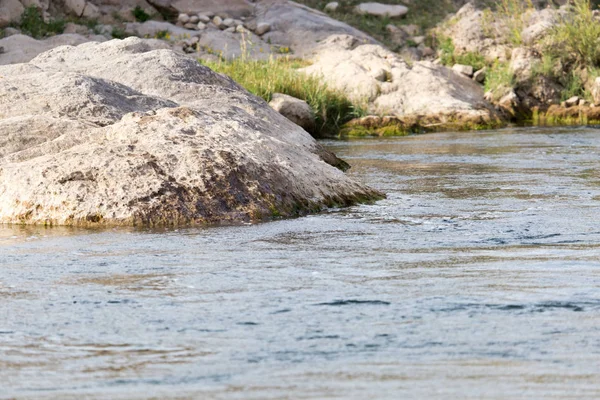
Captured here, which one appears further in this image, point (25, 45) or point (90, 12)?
point (90, 12)

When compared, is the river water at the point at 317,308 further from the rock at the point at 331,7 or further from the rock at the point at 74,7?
the rock at the point at 331,7

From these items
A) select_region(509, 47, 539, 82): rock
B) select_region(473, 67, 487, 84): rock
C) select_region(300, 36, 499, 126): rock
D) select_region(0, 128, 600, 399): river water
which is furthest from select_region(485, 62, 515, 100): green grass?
select_region(0, 128, 600, 399): river water

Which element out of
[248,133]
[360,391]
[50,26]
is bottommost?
[360,391]

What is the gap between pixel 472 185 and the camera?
9.02 metres

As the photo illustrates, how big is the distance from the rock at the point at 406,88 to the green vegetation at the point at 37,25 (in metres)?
7.41

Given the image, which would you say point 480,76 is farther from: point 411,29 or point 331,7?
point 331,7

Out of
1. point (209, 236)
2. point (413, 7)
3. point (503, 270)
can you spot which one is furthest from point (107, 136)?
point (413, 7)

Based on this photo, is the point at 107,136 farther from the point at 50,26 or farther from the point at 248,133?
the point at 50,26

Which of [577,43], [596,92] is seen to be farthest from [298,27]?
[596,92]

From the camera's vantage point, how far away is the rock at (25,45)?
66.6 feet

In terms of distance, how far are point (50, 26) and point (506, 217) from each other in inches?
742

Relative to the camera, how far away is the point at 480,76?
1967 cm

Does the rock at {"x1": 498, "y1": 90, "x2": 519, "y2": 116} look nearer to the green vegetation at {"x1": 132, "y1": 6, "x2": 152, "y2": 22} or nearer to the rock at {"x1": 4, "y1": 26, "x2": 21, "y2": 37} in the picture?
the green vegetation at {"x1": 132, "y1": 6, "x2": 152, "y2": 22}

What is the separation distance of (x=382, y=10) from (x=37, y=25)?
928 cm
